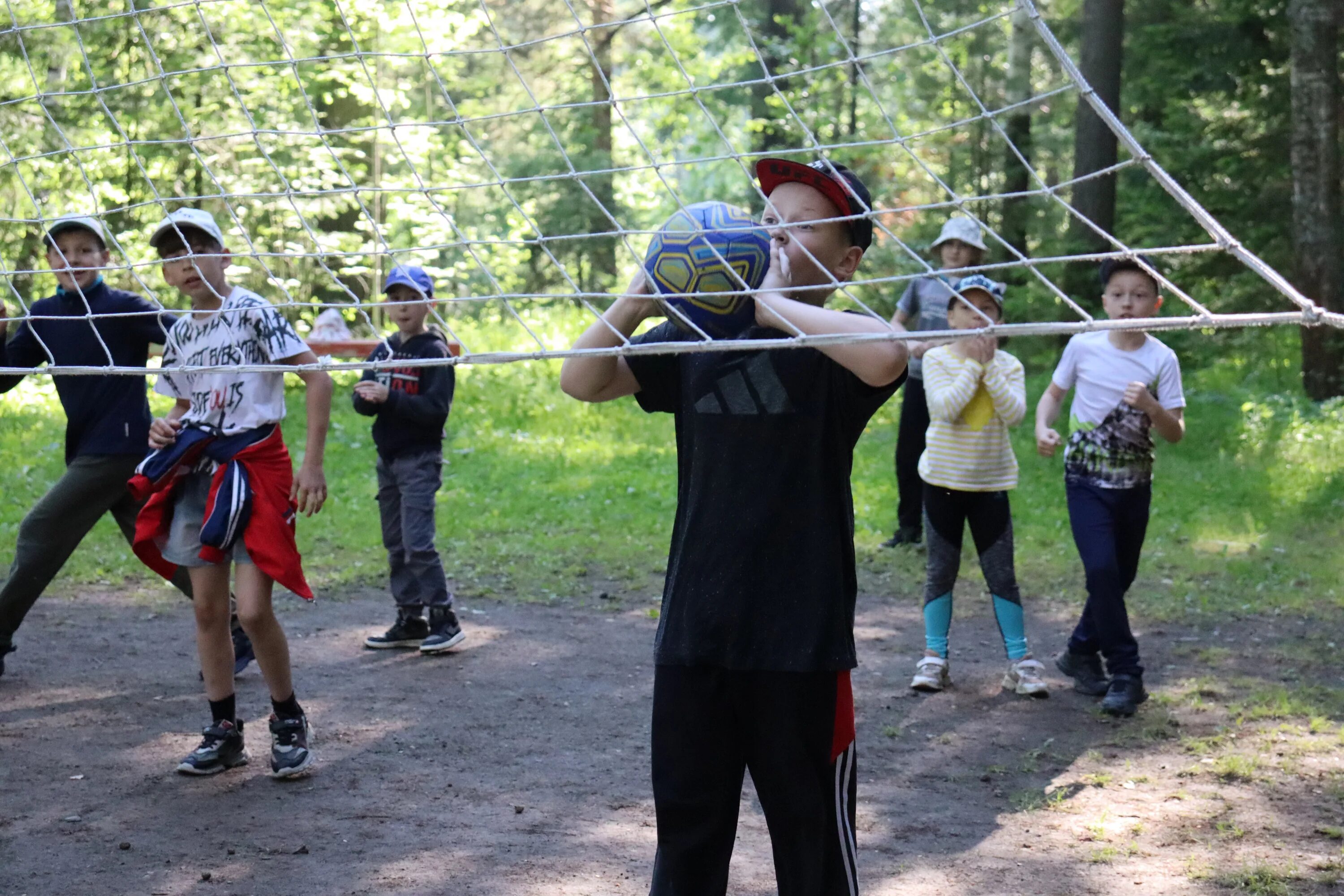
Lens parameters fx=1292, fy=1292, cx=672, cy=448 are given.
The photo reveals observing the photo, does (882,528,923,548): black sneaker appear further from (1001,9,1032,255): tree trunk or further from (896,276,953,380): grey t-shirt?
(1001,9,1032,255): tree trunk

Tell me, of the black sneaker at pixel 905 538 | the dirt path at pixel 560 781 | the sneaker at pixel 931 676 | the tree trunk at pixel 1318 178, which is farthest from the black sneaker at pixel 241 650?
the tree trunk at pixel 1318 178

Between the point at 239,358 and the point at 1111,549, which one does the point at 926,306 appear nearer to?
the point at 1111,549

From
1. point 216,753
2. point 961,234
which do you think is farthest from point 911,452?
point 216,753

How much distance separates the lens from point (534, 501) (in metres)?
8.91

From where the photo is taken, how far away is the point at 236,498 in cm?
395

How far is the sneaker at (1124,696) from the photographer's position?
4859 mm

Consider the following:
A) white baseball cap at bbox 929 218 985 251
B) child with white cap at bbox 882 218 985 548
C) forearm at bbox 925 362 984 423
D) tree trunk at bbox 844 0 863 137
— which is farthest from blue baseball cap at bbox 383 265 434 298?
tree trunk at bbox 844 0 863 137

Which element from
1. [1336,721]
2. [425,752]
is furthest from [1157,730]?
[425,752]

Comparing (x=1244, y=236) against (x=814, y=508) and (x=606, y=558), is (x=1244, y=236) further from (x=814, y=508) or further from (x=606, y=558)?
(x=814, y=508)

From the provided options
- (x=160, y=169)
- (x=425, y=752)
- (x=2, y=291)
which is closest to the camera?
(x=425, y=752)

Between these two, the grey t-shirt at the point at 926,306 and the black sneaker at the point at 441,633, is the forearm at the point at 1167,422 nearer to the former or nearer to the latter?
the grey t-shirt at the point at 926,306

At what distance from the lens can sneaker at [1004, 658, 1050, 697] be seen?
5.09 m

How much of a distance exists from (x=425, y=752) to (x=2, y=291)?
10.1 m

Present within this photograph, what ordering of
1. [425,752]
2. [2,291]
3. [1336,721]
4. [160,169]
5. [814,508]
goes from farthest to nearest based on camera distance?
1. [2,291]
2. [160,169]
3. [1336,721]
4. [425,752]
5. [814,508]
